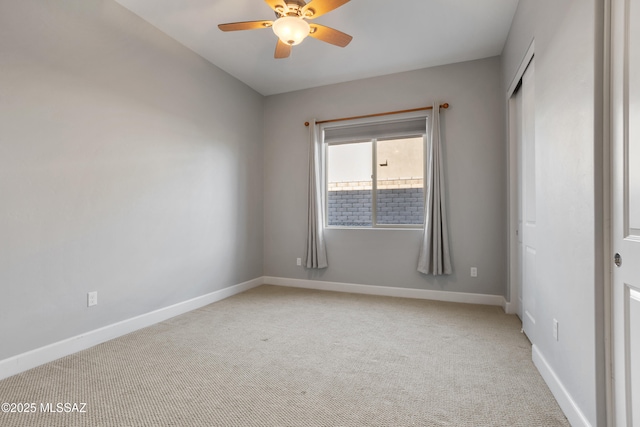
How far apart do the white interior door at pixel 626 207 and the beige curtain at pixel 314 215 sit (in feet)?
10.3

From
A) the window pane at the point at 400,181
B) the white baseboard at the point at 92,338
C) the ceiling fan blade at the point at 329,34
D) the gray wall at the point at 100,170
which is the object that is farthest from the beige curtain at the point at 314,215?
the ceiling fan blade at the point at 329,34

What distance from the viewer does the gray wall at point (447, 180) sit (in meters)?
3.49

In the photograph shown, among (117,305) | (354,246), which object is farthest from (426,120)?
(117,305)

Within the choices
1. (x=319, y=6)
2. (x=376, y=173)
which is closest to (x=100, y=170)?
(x=319, y=6)

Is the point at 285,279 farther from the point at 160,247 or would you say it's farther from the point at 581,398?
the point at 581,398

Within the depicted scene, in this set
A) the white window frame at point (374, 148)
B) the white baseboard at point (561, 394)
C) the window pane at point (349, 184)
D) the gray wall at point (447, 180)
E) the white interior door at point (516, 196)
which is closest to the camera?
the white baseboard at point (561, 394)

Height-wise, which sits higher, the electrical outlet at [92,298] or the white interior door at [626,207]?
the white interior door at [626,207]

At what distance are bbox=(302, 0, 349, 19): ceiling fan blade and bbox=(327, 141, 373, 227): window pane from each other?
82.6 inches

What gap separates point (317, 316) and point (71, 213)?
2.19m

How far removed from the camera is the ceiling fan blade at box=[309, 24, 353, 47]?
7.76ft

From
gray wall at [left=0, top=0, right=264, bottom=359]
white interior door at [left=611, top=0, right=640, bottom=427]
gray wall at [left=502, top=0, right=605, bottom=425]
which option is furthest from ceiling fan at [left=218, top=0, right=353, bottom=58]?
white interior door at [left=611, top=0, right=640, bottom=427]

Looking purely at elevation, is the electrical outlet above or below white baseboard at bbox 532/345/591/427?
above

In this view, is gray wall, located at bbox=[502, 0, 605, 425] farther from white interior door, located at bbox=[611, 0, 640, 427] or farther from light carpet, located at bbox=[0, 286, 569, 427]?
light carpet, located at bbox=[0, 286, 569, 427]

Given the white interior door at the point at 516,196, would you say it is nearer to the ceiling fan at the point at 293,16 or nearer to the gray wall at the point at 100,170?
the ceiling fan at the point at 293,16
